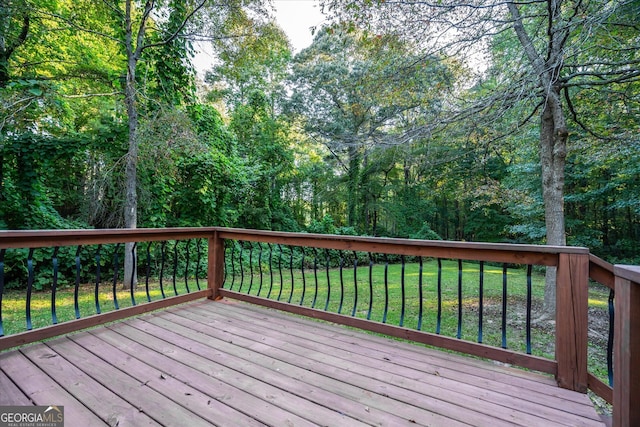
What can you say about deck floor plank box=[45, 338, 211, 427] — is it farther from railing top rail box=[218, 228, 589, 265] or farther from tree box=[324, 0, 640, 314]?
tree box=[324, 0, 640, 314]

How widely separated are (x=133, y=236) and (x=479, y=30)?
16.8ft

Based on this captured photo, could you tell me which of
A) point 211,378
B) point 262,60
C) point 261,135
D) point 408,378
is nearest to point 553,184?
point 408,378

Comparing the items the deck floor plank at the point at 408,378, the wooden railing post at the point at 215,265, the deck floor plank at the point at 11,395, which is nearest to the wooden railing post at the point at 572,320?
the deck floor plank at the point at 408,378

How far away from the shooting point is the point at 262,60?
266 inches

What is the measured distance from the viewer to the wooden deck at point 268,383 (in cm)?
145

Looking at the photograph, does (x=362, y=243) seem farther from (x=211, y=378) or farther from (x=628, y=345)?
(x=628, y=345)

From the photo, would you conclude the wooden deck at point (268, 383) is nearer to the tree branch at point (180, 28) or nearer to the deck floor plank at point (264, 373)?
the deck floor plank at point (264, 373)

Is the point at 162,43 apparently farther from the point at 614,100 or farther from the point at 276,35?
the point at 614,100

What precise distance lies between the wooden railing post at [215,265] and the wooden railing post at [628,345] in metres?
3.27

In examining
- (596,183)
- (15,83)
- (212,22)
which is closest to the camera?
(15,83)

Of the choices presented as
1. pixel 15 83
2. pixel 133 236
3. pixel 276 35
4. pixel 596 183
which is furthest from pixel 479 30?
pixel 596 183

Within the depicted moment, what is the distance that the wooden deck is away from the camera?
1446mm

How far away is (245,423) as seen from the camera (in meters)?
1.39

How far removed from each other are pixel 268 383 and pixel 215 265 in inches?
78.7
